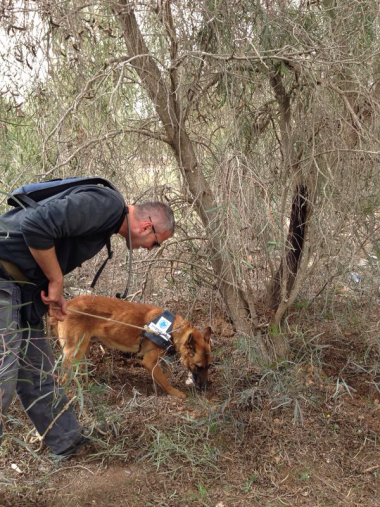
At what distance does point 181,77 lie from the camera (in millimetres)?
4387

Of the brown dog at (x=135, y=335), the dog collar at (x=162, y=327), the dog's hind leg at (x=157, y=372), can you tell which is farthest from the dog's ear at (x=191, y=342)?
the dog's hind leg at (x=157, y=372)

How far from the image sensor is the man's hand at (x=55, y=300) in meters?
3.54

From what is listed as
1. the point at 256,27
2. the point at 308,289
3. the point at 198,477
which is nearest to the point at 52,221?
the point at 198,477

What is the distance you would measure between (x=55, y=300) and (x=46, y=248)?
1.37ft

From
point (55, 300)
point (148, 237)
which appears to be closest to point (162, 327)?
point (148, 237)

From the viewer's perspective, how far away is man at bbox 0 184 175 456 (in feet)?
10.8

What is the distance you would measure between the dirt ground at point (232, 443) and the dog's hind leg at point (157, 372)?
14 cm

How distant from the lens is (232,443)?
4.36 m

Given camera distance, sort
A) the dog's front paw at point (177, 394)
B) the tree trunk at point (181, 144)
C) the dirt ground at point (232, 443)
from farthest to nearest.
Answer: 1. the dog's front paw at point (177, 394)
2. the tree trunk at point (181, 144)
3. the dirt ground at point (232, 443)

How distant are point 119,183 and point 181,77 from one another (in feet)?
3.80

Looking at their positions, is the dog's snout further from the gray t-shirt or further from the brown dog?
the gray t-shirt

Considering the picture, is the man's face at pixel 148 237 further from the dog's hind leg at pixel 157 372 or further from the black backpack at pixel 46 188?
the dog's hind leg at pixel 157 372

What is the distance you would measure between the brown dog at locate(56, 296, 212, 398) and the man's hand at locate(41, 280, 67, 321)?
1192mm

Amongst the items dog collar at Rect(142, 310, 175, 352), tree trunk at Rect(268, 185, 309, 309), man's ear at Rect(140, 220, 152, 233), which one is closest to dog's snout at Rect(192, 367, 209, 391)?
dog collar at Rect(142, 310, 175, 352)
